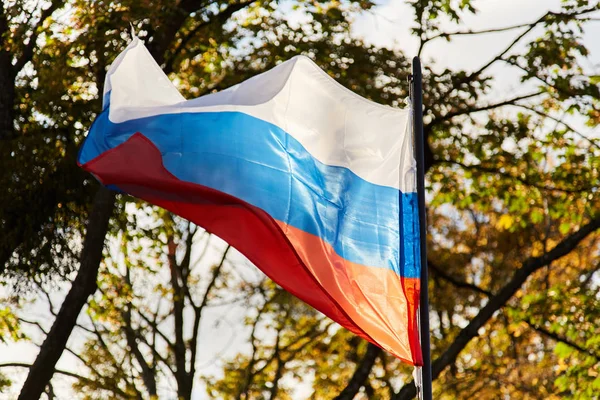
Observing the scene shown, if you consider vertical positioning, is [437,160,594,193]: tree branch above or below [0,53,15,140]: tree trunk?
above

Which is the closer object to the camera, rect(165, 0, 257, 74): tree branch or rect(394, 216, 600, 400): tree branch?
rect(394, 216, 600, 400): tree branch

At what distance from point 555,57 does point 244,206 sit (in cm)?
802

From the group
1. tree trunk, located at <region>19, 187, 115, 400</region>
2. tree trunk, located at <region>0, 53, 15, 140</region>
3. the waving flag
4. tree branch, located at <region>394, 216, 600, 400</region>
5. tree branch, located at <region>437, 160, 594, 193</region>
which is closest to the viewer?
the waving flag

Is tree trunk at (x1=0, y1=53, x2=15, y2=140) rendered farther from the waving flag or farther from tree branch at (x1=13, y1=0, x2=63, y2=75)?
the waving flag

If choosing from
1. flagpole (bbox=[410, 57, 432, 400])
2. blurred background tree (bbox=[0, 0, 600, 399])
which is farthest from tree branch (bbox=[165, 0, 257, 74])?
flagpole (bbox=[410, 57, 432, 400])

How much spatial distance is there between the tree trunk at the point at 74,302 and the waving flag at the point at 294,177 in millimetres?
3828

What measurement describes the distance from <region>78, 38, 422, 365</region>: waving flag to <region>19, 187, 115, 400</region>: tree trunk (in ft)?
12.6

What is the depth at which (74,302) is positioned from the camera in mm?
10555

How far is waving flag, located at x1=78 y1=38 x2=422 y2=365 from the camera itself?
20.9ft

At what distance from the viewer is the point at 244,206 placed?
6441 mm

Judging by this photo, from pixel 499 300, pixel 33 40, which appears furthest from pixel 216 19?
pixel 499 300

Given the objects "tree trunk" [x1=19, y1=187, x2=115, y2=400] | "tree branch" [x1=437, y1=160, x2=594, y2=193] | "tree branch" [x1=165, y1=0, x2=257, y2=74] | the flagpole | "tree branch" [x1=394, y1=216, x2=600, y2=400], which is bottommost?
the flagpole

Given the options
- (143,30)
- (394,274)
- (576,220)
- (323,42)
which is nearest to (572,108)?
(576,220)

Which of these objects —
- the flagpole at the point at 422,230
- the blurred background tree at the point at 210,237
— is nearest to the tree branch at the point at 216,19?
the blurred background tree at the point at 210,237
